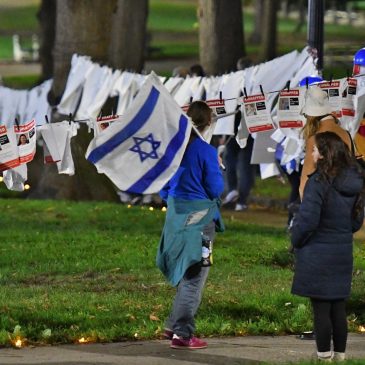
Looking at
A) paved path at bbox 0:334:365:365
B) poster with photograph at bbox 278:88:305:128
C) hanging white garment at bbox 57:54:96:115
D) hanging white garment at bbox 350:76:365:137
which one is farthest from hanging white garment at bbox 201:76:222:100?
paved path at bbox 0:334:365:365

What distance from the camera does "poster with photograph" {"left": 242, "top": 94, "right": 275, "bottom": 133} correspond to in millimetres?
11484

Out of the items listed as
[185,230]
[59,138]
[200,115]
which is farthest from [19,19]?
[185,230]

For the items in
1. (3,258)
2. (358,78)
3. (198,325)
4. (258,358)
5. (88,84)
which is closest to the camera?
(258,358)

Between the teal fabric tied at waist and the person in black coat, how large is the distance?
3.12 feet

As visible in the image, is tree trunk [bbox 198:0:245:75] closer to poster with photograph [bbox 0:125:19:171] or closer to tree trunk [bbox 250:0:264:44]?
poster with photograph [bbox 0:125:19:171]

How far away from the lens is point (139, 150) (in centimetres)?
867

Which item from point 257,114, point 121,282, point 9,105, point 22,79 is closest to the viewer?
point 121,282

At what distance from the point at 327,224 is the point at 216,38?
1477cm

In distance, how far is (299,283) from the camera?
8234 millimetres

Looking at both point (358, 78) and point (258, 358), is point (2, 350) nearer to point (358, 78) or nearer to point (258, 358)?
point (258, 358)

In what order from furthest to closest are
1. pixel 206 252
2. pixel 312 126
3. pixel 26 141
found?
1. pixel 26 141
2. pixel 312 126
3. pixel 206 252

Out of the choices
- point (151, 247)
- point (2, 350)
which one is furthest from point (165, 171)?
point (151, 247)

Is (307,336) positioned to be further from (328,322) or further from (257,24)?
(257,24)

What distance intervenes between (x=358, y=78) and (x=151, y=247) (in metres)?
2.84
